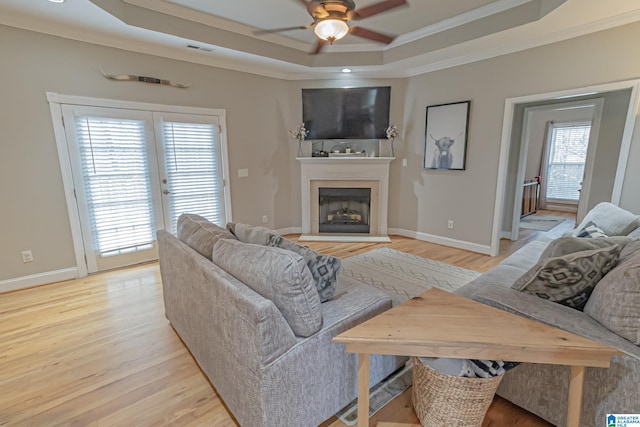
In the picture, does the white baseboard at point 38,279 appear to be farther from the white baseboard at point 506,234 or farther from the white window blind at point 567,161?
the white window blind at point 567,161

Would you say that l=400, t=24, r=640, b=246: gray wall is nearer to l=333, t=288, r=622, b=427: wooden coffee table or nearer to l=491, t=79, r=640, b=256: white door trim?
l=491, t=79, r=640, b=256: white door trim

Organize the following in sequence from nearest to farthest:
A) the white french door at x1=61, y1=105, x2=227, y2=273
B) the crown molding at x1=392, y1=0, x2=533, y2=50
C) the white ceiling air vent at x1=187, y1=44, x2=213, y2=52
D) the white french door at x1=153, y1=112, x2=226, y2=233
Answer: the crown molding at x1=392, y1=0, x2=533, y2=50, the white french door at x1=61, y1=105, x2=227, y2=273, the white ceiling air vent at x1=187, y1=44, x2=213, y2=52, the white french door at x1=153, y1=112, x2=226, y2=233

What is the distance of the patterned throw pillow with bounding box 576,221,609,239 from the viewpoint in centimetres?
224

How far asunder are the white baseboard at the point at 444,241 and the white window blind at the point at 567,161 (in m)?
5.30

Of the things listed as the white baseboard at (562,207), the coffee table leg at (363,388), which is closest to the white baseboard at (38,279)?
the coffee table leg at (363,388)

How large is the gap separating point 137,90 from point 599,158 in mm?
6116

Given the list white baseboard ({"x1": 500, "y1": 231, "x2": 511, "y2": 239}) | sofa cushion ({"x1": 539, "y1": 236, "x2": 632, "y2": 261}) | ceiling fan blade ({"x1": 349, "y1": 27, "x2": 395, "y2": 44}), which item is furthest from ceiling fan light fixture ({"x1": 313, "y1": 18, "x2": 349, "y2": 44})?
white baseboard ({"x1": 500, "y1": 231, "x2": 511, "y2": 239})

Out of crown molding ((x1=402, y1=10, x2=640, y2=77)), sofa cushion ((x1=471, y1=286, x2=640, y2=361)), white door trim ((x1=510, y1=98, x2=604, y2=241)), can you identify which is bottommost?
sofa cushion ((x1=471, y1=286, x2=640, y2=361))

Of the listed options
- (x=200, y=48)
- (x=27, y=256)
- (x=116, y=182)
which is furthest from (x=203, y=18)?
(x=27, y=256)

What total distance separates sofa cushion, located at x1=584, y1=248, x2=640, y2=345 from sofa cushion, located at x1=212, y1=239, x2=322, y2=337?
1260mm

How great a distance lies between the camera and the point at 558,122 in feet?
24.3

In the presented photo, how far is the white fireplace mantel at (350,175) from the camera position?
15.7 feet

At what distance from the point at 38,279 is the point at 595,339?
461 cm

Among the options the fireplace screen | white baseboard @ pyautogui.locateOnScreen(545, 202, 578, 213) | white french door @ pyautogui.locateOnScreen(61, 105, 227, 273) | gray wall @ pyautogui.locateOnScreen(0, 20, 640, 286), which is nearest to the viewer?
gray wall @ pyautogui.locateOnScreen(0, 20, 640, 286)
